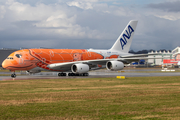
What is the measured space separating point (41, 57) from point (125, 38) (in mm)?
16818

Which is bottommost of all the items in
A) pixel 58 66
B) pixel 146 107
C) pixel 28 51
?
pixel 146 107

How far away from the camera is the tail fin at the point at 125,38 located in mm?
46362

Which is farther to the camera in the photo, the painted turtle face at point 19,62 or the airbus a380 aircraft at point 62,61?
the airbus a380 aircraft at point 62,61

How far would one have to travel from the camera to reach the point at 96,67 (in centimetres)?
4138

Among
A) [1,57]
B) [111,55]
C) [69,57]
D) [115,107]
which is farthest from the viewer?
[1,57]

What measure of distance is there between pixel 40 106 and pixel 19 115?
206 centimetres

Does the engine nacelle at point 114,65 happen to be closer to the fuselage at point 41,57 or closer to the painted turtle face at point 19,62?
the fuselage at point 41,57

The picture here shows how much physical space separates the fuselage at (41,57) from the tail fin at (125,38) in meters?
5.37

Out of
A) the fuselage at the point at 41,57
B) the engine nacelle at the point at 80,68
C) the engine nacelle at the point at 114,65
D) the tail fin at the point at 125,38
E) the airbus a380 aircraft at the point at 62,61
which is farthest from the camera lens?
the tail fin at the point at 125,38

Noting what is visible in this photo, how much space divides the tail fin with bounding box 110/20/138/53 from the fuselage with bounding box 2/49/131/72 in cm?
537

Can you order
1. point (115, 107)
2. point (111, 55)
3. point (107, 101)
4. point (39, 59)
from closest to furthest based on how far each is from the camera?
point (115, 107), point (107, 101), point (39, 59), point (111, 55)

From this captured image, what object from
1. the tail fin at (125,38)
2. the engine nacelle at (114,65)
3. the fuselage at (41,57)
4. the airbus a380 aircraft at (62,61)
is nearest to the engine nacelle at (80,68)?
the airbus a380 aircraft at (62,61)

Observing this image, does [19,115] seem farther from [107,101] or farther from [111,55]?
[111,55]

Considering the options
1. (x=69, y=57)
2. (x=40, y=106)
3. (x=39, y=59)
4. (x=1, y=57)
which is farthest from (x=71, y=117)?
(x=1, y=57)
